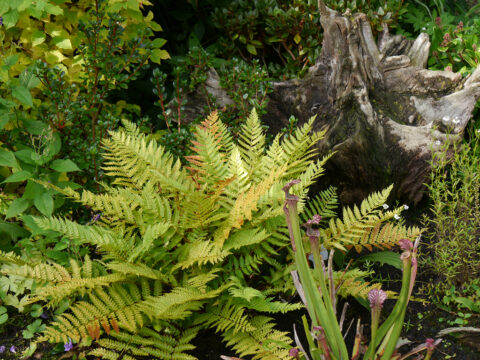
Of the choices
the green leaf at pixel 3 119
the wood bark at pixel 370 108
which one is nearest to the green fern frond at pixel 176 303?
the green leaf at pixel 3 119

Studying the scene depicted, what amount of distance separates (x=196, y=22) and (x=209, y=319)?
345 cm

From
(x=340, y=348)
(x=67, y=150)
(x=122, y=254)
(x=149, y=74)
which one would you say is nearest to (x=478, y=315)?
(x=340, y=348)

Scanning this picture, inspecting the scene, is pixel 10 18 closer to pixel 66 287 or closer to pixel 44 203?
pixel 44 203

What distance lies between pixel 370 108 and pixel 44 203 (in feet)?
7.33

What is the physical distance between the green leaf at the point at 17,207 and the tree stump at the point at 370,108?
1855 mm

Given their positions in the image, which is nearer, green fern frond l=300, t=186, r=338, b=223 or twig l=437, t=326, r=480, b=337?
twig l=437, t=326, r=480, b=337

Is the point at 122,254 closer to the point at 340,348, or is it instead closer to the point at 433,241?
the point at 340,348

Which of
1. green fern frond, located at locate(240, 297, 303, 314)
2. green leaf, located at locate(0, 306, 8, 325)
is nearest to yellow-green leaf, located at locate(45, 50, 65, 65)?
green leaf, located at locate(0, 306, 8, 325)

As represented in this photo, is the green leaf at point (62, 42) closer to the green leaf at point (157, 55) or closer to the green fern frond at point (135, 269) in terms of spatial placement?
the green leaf at point (157, 55)

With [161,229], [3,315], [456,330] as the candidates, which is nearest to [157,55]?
[161,229]

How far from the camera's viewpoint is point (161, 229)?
92.7 inches

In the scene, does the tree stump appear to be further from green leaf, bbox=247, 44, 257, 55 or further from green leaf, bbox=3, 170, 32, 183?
green leaf, bbox=3, 170, 32, 183

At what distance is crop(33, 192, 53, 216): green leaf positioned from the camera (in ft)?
9.02

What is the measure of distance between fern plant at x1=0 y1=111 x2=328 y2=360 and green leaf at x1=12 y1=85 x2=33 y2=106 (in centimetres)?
58
